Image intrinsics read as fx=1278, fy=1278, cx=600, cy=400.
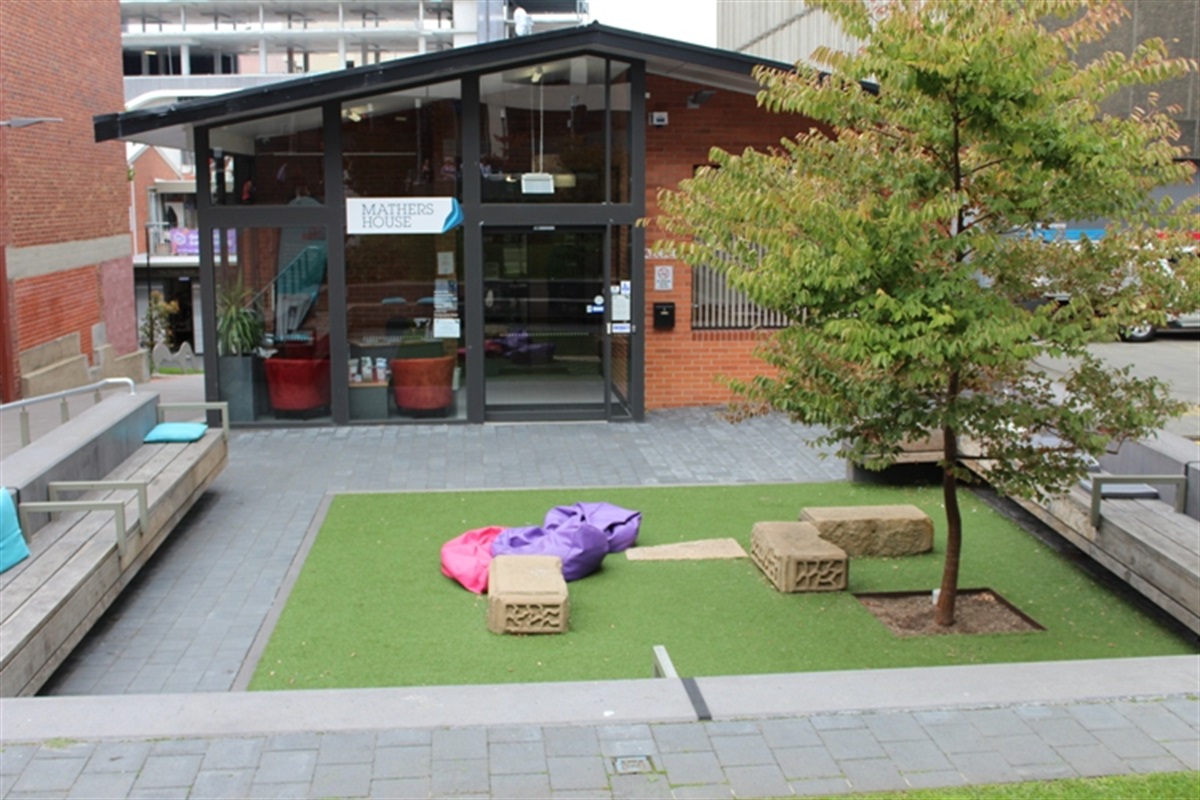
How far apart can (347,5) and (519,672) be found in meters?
73.2

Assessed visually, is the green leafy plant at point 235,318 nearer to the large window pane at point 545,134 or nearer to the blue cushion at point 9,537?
the large window pane at point 545,134

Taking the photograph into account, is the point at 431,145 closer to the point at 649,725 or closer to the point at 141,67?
the point at 649,725

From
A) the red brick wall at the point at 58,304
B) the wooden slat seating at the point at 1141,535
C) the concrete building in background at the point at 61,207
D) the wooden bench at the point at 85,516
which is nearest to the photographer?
the wooden bench at the point at 85,516

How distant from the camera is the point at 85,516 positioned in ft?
29.7

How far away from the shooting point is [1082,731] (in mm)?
5977

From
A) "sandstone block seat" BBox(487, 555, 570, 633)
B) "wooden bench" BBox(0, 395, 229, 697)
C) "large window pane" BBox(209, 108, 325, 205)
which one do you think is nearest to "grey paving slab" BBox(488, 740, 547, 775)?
"sandstone block seat" BBox(487, 555, 570, 633)

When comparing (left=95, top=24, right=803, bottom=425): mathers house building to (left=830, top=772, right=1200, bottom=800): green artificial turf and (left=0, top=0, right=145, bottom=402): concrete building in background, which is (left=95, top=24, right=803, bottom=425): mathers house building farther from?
(left=830, top=772, right=1200, bottom=800): green artificial turf

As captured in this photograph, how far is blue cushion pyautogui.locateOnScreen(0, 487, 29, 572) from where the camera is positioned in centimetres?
780

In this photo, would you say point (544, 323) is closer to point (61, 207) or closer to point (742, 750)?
point (61, 207)

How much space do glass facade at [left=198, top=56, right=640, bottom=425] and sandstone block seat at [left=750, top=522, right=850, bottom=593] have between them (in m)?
6.69

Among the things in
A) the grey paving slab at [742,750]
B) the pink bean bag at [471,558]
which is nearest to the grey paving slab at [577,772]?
the grey paving slab at [742,750]

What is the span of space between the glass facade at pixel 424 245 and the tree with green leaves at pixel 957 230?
7.82 m

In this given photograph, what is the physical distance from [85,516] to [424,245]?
23.8ft

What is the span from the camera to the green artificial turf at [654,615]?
7.79 m
